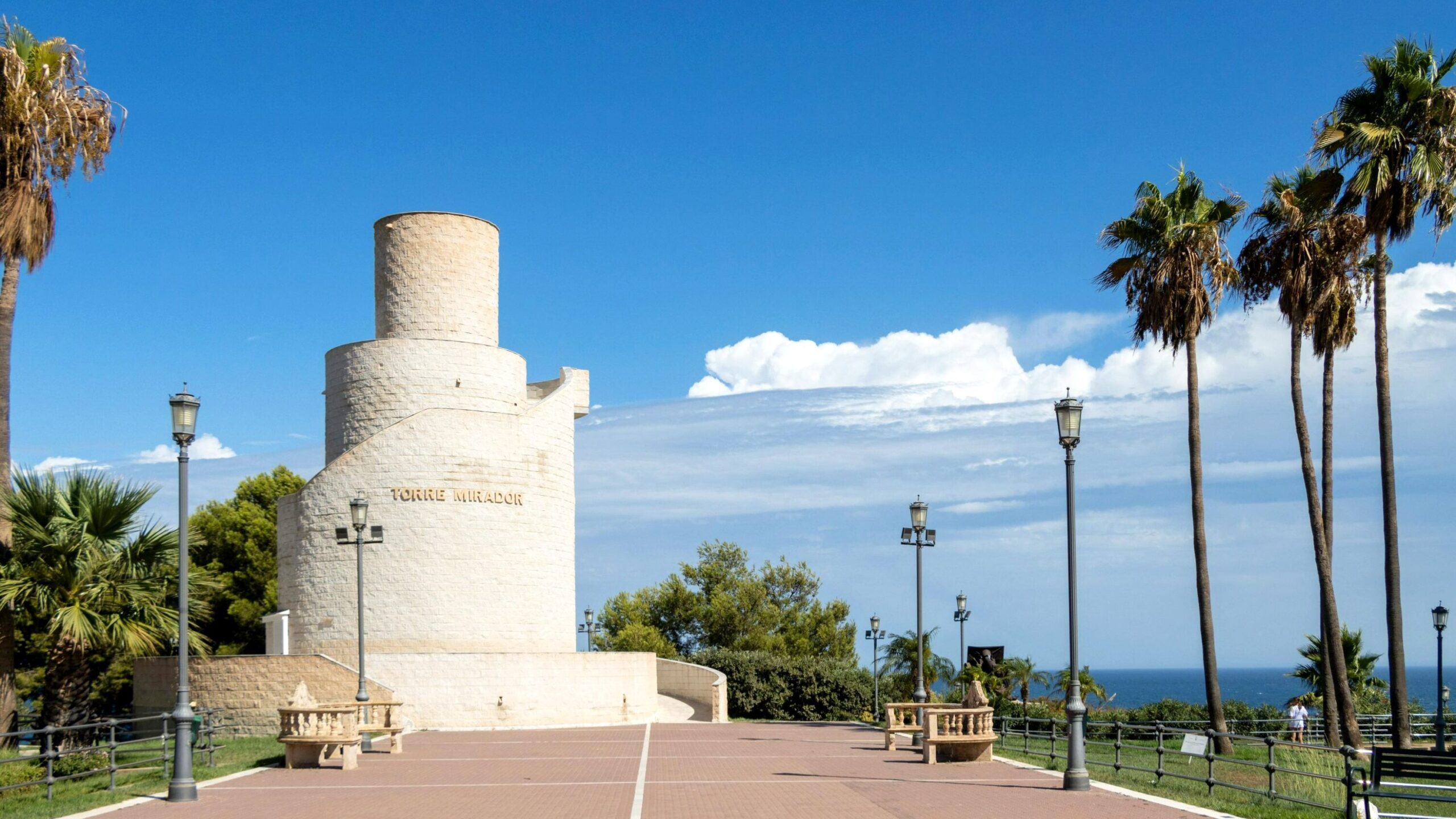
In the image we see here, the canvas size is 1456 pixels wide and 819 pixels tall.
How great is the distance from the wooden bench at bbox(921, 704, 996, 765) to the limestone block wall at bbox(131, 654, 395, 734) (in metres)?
14.7

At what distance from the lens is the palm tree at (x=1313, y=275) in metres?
28.4

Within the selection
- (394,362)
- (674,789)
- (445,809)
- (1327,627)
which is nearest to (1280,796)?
(674,789)

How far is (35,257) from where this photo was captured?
82.4 feet

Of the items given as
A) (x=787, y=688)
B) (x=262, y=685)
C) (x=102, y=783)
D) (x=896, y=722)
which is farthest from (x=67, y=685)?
(x=787, y=688)

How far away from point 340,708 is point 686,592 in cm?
4091

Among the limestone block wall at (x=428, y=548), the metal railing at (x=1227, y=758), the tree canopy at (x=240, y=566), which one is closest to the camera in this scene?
the metal railing at (x=1227, y=758)

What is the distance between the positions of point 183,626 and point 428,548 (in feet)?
54.3

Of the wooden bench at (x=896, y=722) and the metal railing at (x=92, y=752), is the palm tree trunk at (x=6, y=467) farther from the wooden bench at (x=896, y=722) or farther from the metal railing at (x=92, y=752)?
the wooden bench at (x=896, y=722)

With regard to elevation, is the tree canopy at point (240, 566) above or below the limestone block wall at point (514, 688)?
above

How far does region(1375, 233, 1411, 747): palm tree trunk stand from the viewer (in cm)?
2483

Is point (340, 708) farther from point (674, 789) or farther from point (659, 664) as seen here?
point (659, 664)

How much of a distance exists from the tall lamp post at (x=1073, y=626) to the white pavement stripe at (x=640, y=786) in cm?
529

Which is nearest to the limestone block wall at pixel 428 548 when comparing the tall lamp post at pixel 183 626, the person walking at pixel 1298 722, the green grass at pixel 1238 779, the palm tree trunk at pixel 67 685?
the palm tree trunk at pixel 67 685

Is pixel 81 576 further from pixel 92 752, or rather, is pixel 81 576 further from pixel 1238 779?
pixel 1238 779
